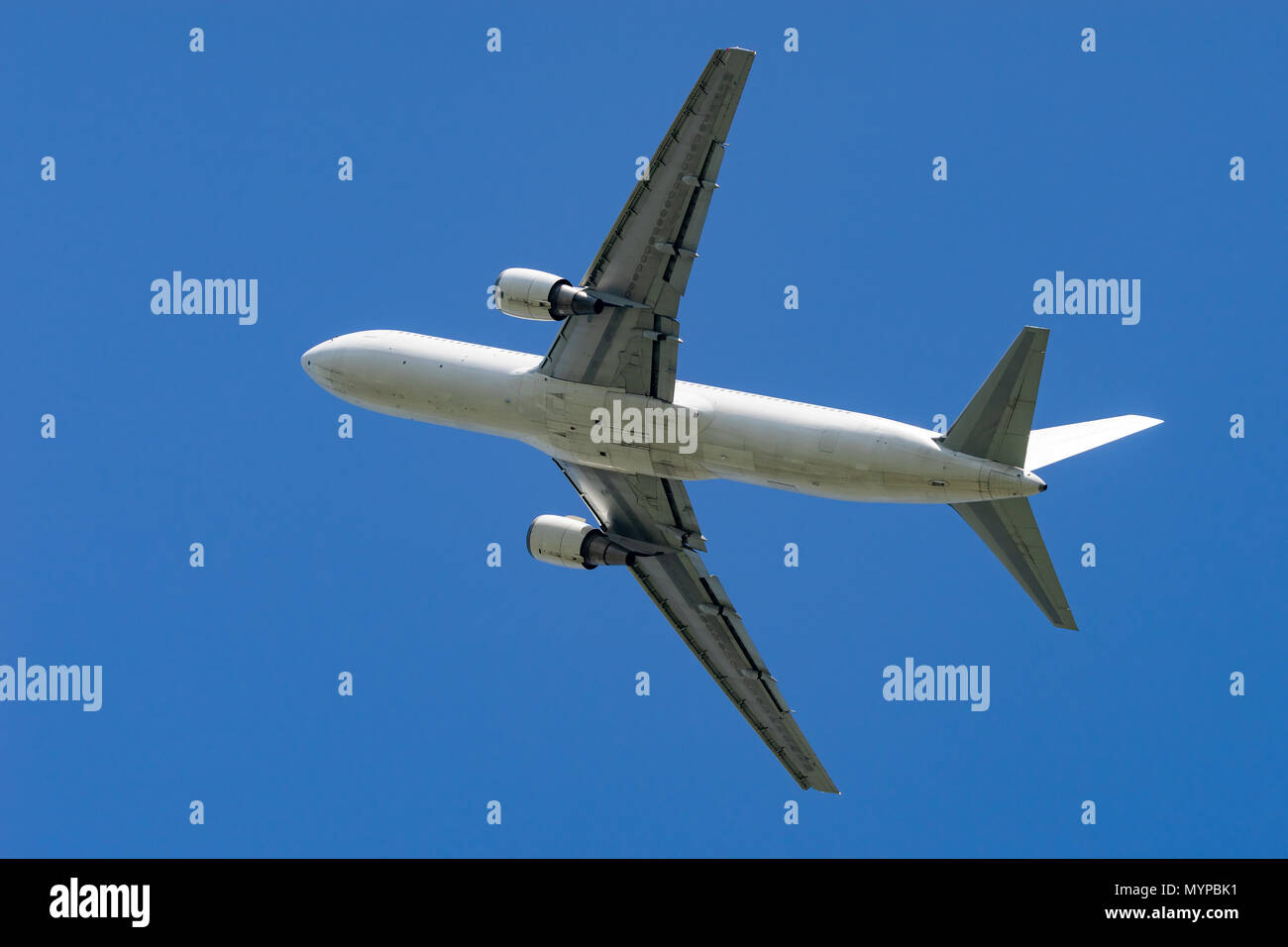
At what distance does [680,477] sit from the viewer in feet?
156

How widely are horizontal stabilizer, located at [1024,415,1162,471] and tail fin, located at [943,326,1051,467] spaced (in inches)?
38.7

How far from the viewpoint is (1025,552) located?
42594 millimetres

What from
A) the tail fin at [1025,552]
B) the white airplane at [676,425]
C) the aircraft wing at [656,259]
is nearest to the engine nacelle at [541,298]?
the white airplane at [676,425]

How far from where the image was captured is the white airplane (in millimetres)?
42406

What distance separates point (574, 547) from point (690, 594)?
399 cm

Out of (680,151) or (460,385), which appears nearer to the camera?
(680,151)

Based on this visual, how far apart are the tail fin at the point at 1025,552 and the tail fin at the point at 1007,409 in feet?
4.41

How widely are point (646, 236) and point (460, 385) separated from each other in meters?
7.20

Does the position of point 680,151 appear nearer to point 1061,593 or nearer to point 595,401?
point 595,401

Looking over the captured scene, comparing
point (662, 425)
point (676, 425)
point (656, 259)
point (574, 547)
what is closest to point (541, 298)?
point (656, 259)

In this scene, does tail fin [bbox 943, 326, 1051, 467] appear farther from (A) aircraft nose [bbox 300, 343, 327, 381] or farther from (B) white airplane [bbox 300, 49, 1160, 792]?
(A) aircraft nose [bbox 300, 343, 327, 381]

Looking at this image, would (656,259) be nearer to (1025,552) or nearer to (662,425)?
(662,425)

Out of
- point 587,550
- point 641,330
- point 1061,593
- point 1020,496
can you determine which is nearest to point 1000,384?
point 1020,496

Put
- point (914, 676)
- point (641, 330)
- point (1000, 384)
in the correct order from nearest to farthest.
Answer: point (1000, 384) → point (641, 330) → point (914, 676)
